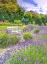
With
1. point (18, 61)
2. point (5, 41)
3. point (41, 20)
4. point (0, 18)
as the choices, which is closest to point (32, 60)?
point (18, 61)

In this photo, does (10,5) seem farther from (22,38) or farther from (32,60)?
(32,60)

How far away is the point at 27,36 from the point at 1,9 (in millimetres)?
12679

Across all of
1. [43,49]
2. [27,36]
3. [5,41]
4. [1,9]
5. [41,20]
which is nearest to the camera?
[43,49]

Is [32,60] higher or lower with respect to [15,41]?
higher

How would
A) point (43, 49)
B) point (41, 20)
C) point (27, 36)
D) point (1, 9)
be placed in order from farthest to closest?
1. point (41, 20)
2. point (1, 9)
3. point (27, 36)
4. point (43, 49)

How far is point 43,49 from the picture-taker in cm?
324

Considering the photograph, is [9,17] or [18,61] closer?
[18,61]

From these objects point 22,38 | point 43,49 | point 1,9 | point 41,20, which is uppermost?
point 43,49

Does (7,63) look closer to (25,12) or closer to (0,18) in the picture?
(0,18)

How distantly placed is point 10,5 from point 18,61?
1655cm

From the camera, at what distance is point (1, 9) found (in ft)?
60.4

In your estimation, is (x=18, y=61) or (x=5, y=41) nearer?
(x=18, y=61)

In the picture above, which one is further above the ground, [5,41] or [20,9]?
[5,41]

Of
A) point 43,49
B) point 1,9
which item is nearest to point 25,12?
point 1,9
